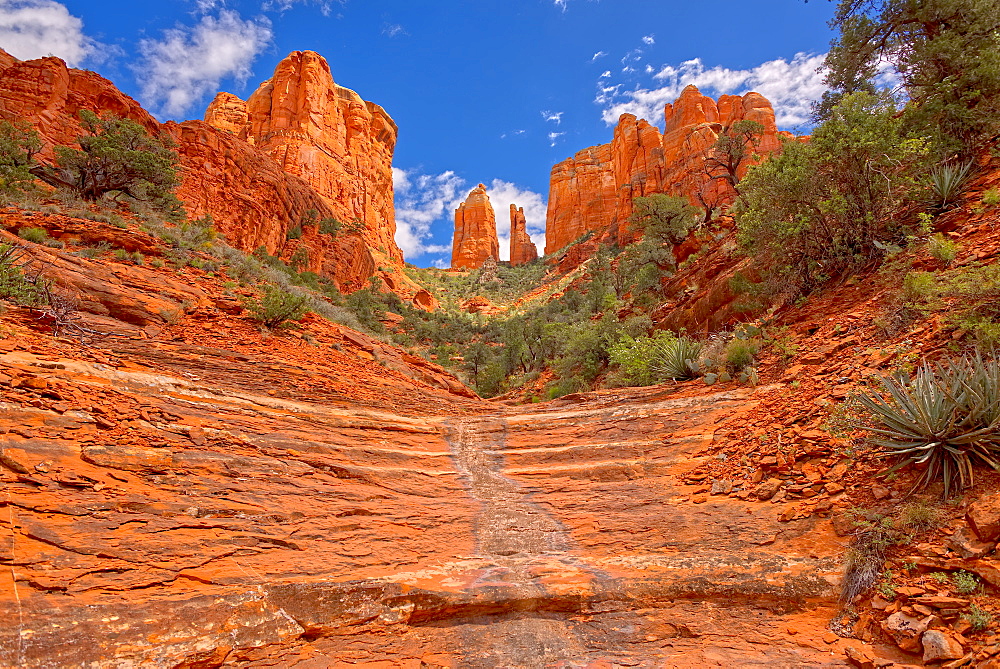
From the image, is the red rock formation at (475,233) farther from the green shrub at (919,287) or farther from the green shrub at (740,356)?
the green shrub at (919,287)

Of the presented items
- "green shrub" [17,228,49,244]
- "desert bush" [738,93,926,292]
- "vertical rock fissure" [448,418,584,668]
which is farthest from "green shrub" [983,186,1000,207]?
"green shrub" [17,228,49,244]

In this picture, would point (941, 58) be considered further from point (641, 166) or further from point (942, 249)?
point (641, 166)

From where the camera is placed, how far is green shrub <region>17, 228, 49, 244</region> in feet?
29.8

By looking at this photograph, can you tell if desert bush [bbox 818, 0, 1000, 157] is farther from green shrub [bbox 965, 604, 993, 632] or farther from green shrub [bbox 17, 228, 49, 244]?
green shrub [bbox 17, 228, 49, 244]

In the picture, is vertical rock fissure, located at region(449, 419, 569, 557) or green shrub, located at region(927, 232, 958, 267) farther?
green shrub, located at region(927, 232, 958, 267)

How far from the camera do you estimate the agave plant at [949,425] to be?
3496 millimetres

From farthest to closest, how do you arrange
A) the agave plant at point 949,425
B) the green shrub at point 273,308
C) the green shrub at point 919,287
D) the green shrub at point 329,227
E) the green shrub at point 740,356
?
the green shrub at point 329,227
the green shrub at point 273,308
the green shrub at point 740,356
the green shrub at point 919,287
the agave plant at point 949,425

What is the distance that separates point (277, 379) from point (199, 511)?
428 centimetres

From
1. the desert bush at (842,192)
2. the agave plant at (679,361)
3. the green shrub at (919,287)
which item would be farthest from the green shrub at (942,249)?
the agave plant at (679,361)

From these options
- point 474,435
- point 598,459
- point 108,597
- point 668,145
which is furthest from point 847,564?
point 668,145

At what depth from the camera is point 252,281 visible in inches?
525

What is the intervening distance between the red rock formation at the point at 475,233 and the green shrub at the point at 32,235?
3154 inches

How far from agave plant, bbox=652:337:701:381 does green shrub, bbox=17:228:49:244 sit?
13.6 m

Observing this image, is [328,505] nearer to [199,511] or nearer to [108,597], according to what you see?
[199,511]
